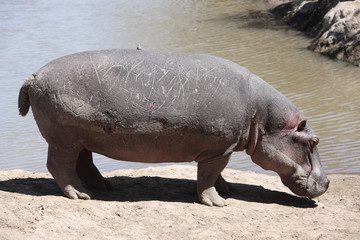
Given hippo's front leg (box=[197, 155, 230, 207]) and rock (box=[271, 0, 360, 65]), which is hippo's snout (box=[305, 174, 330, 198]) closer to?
hippo's front leg (box=[197, 155, 230, 207])

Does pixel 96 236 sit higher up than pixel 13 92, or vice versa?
pixel 96 236

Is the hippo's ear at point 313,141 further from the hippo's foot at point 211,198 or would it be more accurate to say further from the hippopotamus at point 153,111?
the hippo's foot at point 211,198

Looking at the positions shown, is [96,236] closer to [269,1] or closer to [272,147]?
[272,147]

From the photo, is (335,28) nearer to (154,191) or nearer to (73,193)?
(154,191)

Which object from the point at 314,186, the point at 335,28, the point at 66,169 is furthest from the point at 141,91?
the point at 335,28

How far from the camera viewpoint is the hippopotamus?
5.86m

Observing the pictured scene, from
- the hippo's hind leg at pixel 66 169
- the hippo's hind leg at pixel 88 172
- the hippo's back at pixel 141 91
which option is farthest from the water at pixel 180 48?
the hippo's back at pixel 141 91

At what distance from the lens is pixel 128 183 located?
7.10 meters

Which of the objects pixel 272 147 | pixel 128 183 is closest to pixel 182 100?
pixel 272 147

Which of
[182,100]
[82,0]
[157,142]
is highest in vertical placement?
[182,100]

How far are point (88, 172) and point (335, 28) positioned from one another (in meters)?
10.5

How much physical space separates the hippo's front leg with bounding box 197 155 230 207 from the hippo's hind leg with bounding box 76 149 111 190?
116 centimetres

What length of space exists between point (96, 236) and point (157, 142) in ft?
4.35

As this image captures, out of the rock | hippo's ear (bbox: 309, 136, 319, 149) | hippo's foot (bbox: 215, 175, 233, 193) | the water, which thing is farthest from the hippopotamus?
the rock
